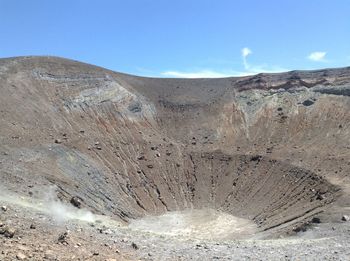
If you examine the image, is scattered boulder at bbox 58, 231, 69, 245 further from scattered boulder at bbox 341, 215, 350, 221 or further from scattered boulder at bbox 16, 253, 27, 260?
scattered boulder at bbox 341, 215, 350, 221

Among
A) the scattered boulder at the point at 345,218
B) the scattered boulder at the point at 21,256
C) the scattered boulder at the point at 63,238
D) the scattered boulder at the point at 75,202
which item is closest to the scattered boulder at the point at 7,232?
the scattered boulder at the point at 63,238

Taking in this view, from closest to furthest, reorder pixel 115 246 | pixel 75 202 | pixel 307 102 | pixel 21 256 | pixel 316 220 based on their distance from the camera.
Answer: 1. pixel 21 256
2. pixel 115 246
3. pixel 316 220
4. pixel 75 202
5. pixel 307 102

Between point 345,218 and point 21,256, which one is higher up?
point 21,256

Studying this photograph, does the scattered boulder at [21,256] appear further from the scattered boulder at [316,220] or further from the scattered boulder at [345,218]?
the scattered boulder at [345,218]

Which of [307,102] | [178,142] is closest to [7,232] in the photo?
[178,142]

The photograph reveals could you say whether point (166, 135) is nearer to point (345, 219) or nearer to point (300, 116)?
point (300, 116)

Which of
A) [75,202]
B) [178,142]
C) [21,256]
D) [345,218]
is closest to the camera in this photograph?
[21,256]

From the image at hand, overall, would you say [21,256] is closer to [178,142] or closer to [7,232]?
[7,232]

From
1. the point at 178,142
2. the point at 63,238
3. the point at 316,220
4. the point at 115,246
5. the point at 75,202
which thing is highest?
the point at 63,238

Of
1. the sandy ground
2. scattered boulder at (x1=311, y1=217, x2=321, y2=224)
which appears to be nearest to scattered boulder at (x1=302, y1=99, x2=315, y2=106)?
scattered boulder at (x1=311, y1=217, x2=321, y2=224)

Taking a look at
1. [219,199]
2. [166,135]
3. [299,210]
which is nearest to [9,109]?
[166,135]

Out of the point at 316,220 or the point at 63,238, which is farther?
the point at 316,220

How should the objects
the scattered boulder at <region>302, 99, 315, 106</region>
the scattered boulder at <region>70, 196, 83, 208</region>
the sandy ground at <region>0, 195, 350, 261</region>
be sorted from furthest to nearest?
1. the scattered boulder at <region>302, 99, 315, 106</region>
2. the scattered boulder at <region>70, 196, 83, 208</region>
3. the sandy ground at <region>0, 195, 350, 261</region>
